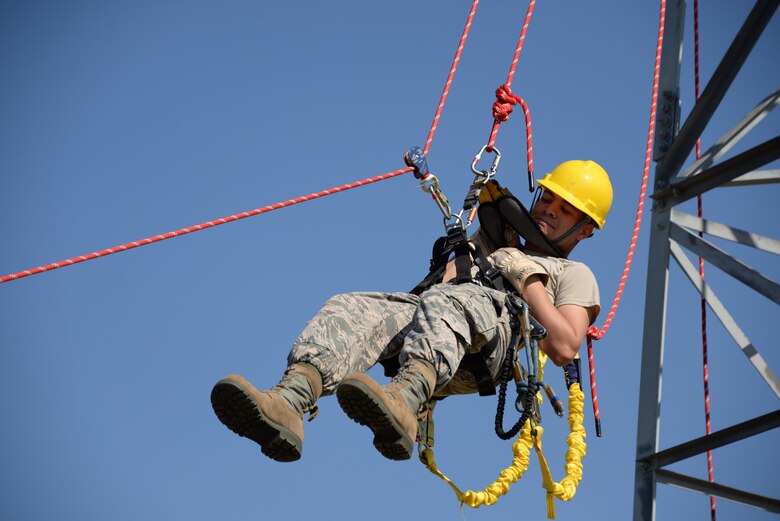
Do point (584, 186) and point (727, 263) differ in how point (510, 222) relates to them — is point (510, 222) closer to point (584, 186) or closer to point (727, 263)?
point (584, 186)

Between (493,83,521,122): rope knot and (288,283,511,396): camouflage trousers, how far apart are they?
126cm

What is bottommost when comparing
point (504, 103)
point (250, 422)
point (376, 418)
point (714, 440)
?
point (250, 422)

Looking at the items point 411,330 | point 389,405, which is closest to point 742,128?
point 411,330

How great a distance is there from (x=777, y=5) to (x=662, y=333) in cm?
148

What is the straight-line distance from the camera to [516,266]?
6133 mm

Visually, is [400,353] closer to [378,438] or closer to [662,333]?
[378,438]

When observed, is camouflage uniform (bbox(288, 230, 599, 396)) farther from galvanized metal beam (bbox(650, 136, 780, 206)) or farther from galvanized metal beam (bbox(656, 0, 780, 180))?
galvanized metal beam (bbox(656, 0, 780, 180))

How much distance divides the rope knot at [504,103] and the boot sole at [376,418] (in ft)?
7.66

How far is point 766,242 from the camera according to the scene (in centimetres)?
527

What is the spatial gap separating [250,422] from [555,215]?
8.71 feet

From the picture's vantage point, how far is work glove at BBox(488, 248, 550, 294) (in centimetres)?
609

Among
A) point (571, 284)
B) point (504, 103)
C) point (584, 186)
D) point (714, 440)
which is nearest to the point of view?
point (714, 440)

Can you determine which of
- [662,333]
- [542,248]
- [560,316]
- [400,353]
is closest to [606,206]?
[542,248]

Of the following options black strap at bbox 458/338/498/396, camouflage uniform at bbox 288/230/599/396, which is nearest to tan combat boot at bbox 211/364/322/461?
camouflage uniform at bbox 288/230/599/396
